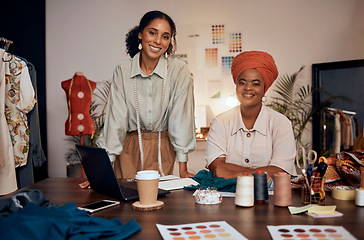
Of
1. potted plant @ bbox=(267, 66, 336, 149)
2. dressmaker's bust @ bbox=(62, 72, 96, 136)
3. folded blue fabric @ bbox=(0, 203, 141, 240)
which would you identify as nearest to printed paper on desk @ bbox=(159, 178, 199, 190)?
folded blue fabric @ bbox=(0, 203, 141, 240)

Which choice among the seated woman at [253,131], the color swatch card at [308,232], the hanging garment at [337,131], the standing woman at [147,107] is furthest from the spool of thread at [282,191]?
the hanging garment at [337,131]

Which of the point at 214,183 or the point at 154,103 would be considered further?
the point at 154,103

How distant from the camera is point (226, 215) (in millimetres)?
1184

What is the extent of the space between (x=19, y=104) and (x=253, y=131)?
2.03 metres

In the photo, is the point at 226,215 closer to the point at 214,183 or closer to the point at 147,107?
the point at 214,183

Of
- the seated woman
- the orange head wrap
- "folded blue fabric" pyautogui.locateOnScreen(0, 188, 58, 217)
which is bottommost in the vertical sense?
"folded blue fabric" pyautogui.locateOnScreen(0, 188, 58, 217)

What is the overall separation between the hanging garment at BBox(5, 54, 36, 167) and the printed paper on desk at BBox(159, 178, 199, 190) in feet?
5.90

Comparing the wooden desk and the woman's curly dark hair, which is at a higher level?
the woman's curly dark hair

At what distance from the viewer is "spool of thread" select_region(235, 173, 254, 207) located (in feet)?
4.22

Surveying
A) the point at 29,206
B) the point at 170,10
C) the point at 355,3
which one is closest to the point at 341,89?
the point at 355,3

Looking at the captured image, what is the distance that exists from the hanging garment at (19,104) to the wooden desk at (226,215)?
172 centimetres

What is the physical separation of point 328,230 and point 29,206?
853mm

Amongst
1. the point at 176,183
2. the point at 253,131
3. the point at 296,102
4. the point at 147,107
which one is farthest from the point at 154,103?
the point at 296,102

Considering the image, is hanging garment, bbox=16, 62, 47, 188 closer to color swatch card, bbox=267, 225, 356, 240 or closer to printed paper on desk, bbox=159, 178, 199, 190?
printed paper on desk, bbox=159, 178, 199, 190
